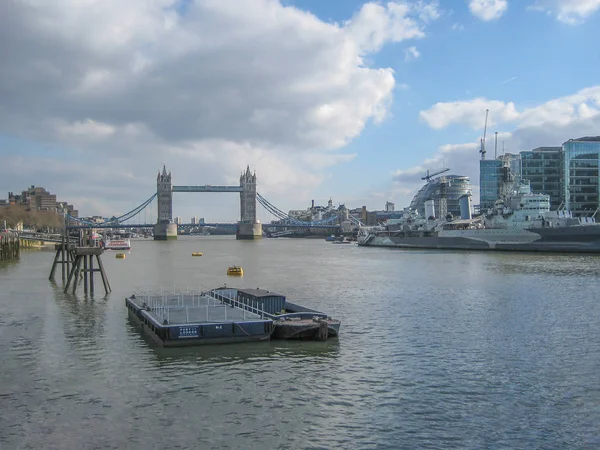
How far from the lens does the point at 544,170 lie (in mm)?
174375

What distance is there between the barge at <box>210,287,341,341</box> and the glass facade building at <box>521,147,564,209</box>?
6172 inches

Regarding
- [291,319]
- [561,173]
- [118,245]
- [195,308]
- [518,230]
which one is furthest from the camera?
[561,173]

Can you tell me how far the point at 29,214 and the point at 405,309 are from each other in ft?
559

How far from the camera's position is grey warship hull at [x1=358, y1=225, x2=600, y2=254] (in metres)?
87.0

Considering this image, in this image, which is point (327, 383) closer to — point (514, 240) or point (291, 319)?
point (291, 319)

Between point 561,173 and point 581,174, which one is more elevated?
point 561,173

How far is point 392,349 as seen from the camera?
23594mm

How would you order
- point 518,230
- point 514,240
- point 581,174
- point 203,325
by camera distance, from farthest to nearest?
1. point 581,174
2. point 514,240
3. point 518,230
4. point 203,325

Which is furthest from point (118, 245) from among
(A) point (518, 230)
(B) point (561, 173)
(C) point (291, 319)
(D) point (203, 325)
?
(B) point (561, 173)

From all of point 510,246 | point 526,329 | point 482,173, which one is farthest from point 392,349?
point 482,173

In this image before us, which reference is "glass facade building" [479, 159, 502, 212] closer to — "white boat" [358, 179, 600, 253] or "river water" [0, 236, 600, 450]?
"white boat" [358, 179, 600, 253]

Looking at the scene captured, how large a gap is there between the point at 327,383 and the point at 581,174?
166 meters

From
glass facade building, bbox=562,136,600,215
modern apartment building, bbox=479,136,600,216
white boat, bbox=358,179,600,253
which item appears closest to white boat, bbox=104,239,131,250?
white boat, bbox=358,179,600,253

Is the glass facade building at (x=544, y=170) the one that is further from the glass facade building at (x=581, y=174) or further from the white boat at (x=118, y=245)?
the white boat at (x=118, y=245)
